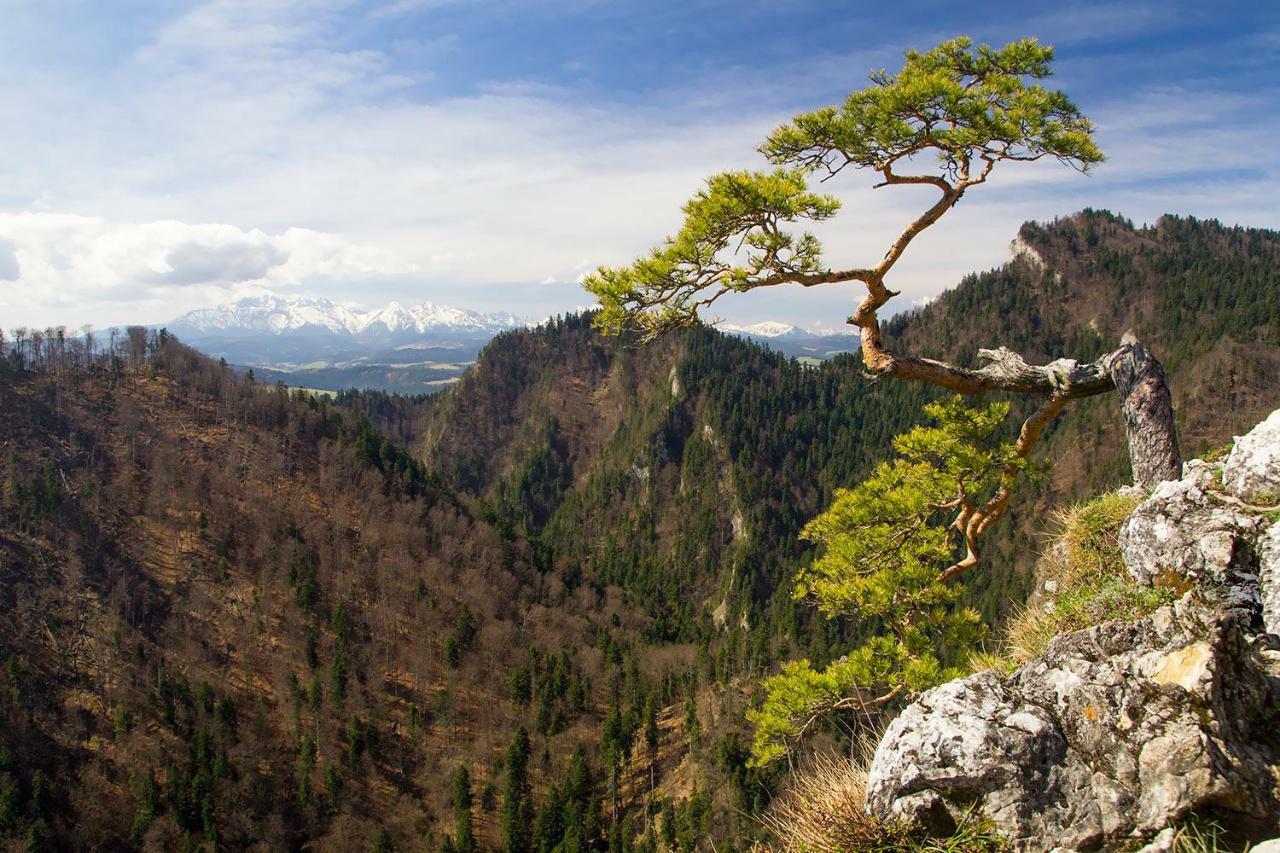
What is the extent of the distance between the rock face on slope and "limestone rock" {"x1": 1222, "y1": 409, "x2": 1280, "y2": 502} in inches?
1.2

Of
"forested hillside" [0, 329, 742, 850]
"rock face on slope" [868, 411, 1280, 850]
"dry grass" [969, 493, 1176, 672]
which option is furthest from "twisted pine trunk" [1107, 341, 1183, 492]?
"forested hillside" [0, 329, 742, 850]

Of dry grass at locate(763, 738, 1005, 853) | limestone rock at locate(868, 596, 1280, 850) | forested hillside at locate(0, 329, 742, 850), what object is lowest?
forested hillside at locate(0, 329, 742, 850)

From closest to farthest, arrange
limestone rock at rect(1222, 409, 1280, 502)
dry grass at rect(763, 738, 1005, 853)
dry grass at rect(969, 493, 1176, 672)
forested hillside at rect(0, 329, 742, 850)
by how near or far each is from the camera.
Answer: dry grass at rect(763, 738, 1005, 853)
limestone rock at rect(1222, 409, 1280, 502)
dry grass at rect(969, 493, 1176, 672)
forested hillside at rect(0, 329, 742, 850)

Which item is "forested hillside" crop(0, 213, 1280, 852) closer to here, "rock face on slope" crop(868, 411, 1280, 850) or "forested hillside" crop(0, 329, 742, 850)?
"forested hillside" crop(0, 329, 742, 850)

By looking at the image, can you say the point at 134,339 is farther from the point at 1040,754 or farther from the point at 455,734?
the point at 1040,754

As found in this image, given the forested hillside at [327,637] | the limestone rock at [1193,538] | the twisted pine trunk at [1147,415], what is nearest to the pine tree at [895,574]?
the twisted pine trunk at [1147,415]

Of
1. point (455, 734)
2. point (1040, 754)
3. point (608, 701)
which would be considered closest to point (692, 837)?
point (608, 701)

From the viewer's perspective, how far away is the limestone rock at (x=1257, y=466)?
810 cm

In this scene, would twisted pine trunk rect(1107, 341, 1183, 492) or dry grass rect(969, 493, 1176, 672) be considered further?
twisted pine trunk rect(1107, 341, 1183, 492)

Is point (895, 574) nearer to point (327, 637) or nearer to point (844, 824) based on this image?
point (844, 824)

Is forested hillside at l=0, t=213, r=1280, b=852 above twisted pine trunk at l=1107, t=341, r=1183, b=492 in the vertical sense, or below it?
below

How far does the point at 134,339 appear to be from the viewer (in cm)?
12525

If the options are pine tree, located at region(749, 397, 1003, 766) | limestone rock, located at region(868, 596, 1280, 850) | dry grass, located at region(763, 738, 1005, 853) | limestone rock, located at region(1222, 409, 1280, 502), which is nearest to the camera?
limestone rock, located at region(868, 596, 1280, 850)

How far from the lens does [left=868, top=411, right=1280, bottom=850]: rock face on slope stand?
18.3 ft
